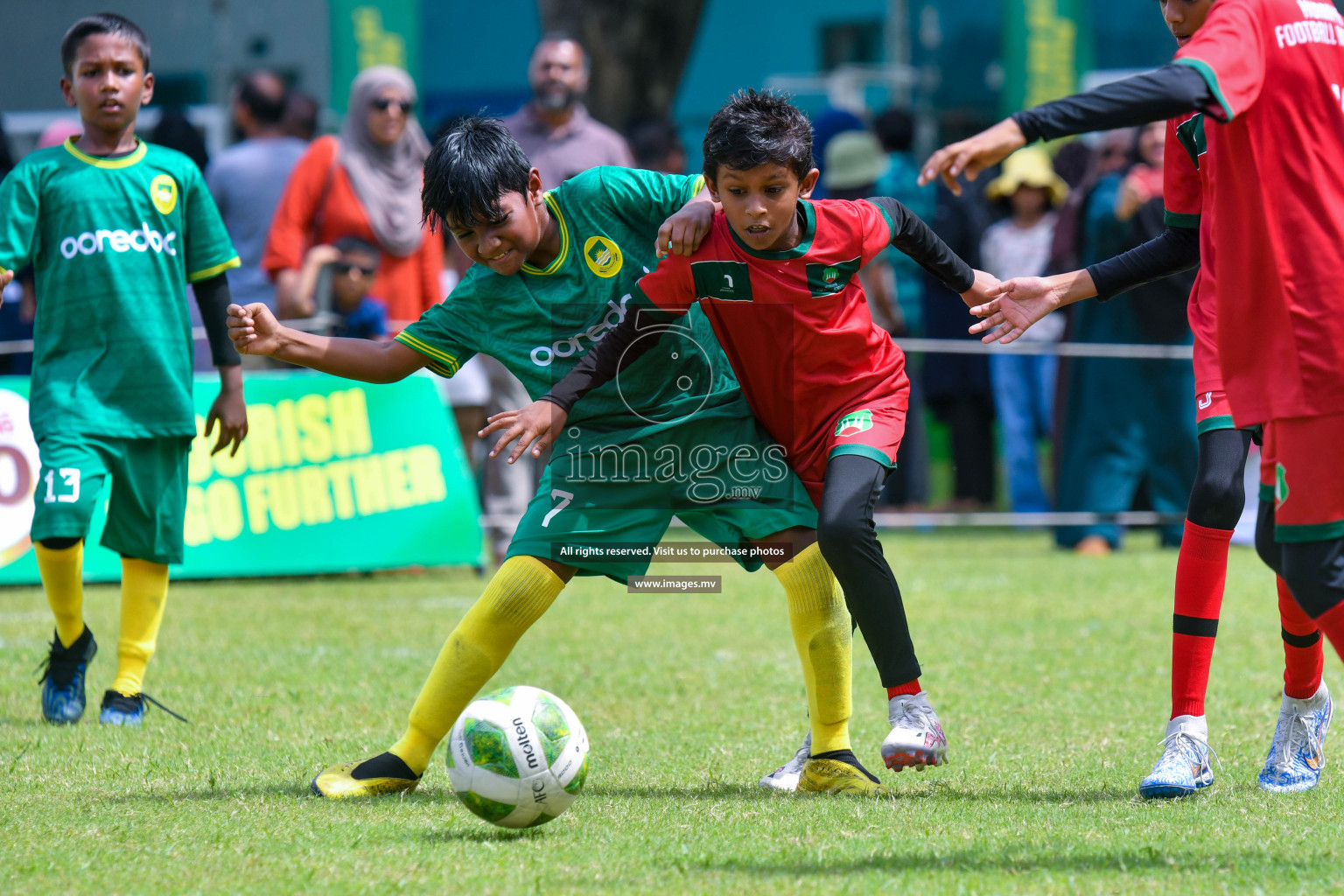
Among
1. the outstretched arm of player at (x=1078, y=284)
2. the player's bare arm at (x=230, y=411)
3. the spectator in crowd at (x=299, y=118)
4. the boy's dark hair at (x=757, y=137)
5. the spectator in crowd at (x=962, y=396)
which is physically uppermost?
the spectator in crowd at (x=299, y=118)

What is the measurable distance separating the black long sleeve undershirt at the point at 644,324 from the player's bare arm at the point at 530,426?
0.14ft

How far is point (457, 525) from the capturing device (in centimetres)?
917

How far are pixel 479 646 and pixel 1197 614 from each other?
6.35 ft

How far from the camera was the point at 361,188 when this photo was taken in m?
9.30

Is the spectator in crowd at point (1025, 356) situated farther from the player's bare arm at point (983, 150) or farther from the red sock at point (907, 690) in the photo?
the player's bare arm at point (983, 150)

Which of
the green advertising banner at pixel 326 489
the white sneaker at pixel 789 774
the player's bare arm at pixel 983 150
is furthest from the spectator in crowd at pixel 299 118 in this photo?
the player's bare arm at pixel 983 150

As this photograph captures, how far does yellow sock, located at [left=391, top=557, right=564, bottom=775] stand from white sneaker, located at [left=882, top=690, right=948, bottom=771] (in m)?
0.96

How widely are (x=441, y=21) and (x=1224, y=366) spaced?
72.5 feet

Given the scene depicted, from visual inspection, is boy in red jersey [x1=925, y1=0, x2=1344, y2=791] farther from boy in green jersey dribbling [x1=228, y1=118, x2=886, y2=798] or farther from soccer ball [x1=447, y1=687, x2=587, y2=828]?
soccer ball [x1=447, y1=687, x2=587, y2=828]

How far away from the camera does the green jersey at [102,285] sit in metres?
5.27

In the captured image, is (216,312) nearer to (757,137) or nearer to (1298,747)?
(757,137)

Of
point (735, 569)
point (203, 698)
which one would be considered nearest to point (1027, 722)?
point (203, 698)

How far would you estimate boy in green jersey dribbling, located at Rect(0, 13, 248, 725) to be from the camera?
523cm

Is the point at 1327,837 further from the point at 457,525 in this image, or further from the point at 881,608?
the point at 457,525
